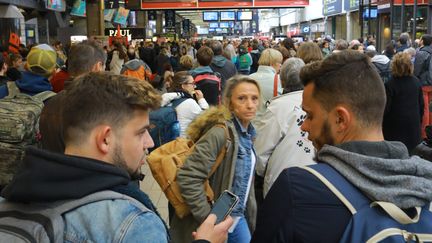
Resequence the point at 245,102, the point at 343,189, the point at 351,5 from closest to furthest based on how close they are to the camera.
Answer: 1. the point at 343,189
2. the point at 245,102
3. the point at 351,5

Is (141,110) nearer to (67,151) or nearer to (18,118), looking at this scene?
(67,151)

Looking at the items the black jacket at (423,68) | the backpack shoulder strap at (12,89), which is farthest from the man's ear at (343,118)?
the black jacket at (423,68)

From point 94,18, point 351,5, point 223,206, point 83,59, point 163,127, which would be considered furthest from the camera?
point 351,5

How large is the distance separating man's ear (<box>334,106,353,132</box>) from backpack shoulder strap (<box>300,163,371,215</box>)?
197mm

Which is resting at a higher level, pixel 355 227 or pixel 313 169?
pixel 313 169

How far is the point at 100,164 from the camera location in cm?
156

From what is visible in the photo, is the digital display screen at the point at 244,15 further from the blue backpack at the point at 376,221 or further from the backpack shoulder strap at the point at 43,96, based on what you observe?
the blue backpack at the point at 376,221

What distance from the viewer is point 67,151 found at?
66.0 inches

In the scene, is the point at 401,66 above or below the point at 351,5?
below

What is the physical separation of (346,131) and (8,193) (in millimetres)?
1075

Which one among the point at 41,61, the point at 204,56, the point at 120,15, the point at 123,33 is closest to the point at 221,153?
the point at 41,61

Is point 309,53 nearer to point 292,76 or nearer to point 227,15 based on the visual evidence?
point 292,76

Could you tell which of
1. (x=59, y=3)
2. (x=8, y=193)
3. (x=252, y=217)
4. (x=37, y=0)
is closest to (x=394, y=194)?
(x=8, y=193)

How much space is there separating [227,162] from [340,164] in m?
1.95
